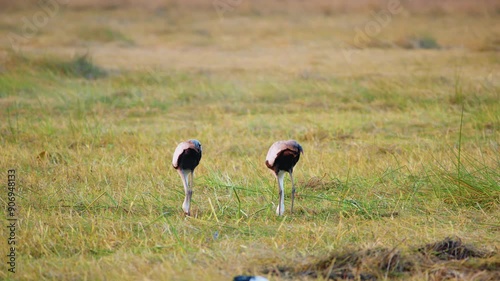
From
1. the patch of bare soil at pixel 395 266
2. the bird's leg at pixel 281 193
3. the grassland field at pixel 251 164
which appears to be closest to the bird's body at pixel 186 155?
the grassland field at pixel 251 164

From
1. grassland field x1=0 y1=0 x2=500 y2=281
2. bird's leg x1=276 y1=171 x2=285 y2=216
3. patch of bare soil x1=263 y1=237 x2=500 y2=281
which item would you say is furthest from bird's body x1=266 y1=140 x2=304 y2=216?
patch of bare soil x1=263 y1=237 x2=500 y2=281

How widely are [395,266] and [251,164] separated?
2540 mm

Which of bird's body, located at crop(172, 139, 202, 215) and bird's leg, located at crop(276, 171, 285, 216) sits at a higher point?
bird's body, located at crop(172, 139, 202, 215)

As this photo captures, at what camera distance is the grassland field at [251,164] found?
3.73m

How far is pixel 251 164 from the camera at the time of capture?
5.94 metres

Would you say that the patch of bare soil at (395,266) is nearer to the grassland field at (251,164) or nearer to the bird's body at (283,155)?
the grassland field at (251,164)

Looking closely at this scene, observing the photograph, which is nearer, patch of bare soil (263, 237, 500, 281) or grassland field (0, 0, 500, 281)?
patch of bare soil (263, 237, 500, 281)

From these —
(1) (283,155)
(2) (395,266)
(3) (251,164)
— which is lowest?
(2) (395,266)

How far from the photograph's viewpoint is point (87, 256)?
3865 mm

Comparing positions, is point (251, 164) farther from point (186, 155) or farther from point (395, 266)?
point (395, 266)

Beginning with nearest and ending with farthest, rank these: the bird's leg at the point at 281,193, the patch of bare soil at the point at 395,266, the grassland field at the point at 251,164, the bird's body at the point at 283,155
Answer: the patch of bare soil at the point at 395,266
the grassland field at the point at 251,164
the bird's body at the point at 283,155
the bird's leg at the point at 281,193

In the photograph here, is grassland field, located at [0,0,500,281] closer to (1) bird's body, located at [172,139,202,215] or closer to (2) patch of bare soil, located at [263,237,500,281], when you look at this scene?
(2) patch of bare soil, located at [263,237,500,281]

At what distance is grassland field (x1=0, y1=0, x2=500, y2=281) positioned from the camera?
3729 millimetres

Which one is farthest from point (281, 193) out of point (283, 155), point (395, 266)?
point (395, 266)
